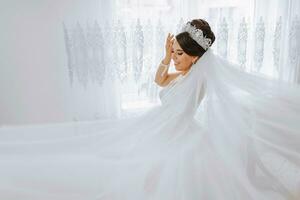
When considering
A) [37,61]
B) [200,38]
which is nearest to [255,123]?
[200,38]

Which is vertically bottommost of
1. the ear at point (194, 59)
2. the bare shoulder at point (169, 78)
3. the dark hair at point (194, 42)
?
the bare shoulder at point (169, 78)

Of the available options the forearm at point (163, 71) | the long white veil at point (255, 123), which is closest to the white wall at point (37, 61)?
the forearm at point (163, 71)

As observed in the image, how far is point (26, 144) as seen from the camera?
114 cm

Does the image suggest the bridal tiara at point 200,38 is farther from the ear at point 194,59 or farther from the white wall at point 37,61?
the white wall at point 37,61

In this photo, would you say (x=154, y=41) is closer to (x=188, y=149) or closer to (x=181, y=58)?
(x=181, y=58)

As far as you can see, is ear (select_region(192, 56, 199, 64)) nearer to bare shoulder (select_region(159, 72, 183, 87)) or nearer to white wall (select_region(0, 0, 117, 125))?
bare shoulder (select_region(159, 72, 183, 87))

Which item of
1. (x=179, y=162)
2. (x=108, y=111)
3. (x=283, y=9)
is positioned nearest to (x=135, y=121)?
(x=179, y=162)

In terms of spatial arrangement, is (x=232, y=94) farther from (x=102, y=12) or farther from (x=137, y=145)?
(x=102, y=12)

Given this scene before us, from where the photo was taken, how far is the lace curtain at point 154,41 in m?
1.79

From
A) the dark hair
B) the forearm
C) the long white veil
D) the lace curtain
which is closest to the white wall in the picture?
the lace curtain

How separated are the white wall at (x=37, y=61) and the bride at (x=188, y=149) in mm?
701

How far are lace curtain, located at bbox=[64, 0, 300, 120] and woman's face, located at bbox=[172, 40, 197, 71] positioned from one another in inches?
25.3

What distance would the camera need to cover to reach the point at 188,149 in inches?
39.0

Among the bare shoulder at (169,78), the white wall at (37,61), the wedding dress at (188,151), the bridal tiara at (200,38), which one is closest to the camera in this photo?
the wedding dress at (188,151)
